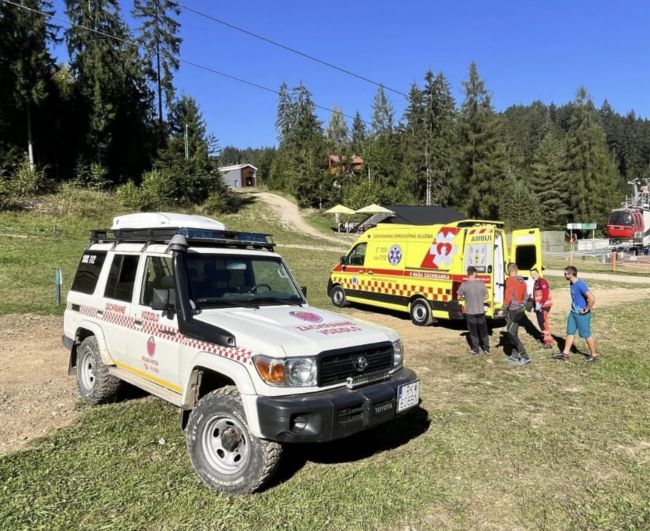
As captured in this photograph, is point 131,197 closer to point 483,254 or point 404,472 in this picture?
point 483,254

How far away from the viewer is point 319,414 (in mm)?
3643

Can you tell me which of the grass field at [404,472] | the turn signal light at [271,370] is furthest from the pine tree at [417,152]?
the turn signal light at [271,370]

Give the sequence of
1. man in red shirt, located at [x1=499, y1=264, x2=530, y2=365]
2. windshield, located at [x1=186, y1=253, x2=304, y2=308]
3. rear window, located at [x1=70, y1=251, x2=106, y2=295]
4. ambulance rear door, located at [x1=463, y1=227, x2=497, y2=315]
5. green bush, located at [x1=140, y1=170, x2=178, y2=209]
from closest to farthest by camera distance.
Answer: windshield, located at [x1=186, y1=253, x2=304, y2=308] → rear window, located at [x1=70, y1=251, x2=106, y2=295] → man in red shirt, located at [x1=499, y1=264, x2=530, y2=365] → ambulance rear door, located at [x1=463, y1=227, x2=497, y2=315] → green bush, located at [x1=140, y1=170, x2=178, y2=209]

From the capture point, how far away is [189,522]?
11.5 ft

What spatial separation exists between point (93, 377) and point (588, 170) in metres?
62.2

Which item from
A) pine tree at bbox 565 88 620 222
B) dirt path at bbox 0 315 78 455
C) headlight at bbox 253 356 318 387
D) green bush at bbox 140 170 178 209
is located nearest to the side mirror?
headlight at bbox 253 356 318 387

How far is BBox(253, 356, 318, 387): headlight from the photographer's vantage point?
370cm

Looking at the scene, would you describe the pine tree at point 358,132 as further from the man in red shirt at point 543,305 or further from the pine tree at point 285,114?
the man in red shirt at point 543,305

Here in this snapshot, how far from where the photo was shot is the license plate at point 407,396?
4205 mm

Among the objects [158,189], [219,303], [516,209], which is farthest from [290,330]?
[516,209]

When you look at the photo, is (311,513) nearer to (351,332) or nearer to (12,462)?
(351,332)

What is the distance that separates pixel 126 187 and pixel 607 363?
1286 inches

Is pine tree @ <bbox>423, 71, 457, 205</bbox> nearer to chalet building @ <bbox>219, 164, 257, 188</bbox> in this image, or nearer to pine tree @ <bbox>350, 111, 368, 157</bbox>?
pine tree @ <bbox>350, 111, 368, 157</bbox>

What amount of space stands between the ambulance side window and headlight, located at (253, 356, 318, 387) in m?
9.76
